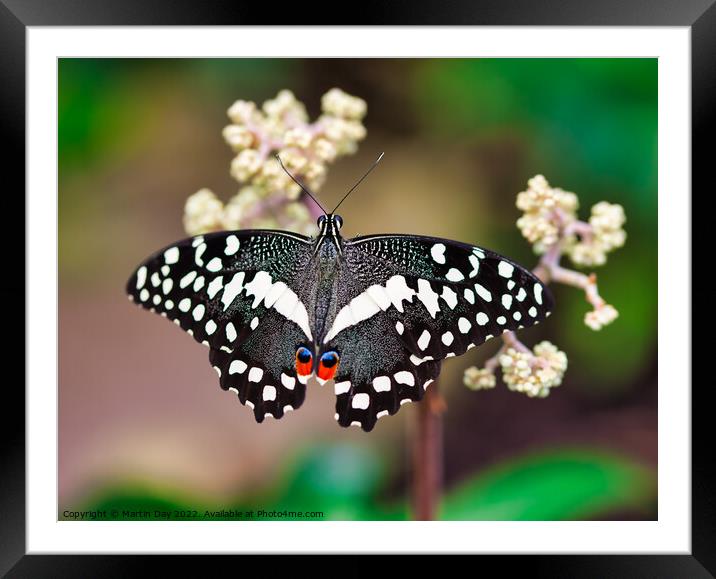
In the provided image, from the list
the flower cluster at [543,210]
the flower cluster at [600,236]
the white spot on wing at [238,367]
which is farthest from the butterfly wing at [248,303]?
the flower cluster at [600,236]

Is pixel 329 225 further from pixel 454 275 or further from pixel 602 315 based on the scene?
pixel 602 315

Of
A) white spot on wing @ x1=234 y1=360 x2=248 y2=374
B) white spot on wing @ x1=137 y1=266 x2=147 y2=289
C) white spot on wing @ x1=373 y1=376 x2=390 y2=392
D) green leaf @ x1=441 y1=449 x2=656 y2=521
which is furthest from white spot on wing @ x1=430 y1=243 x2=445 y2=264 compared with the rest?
green leaf @ x1=441 y1=449 x2=656 y2=521

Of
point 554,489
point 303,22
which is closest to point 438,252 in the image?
point 303,22

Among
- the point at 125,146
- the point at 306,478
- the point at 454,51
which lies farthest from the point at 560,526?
the point at 125,146

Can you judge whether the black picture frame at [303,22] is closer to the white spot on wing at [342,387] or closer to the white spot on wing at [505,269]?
the white spot on wing at [342,387]

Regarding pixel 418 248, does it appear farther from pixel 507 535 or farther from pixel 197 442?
pixel 197 442

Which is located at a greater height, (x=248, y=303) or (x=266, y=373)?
(x=248, y=303)
